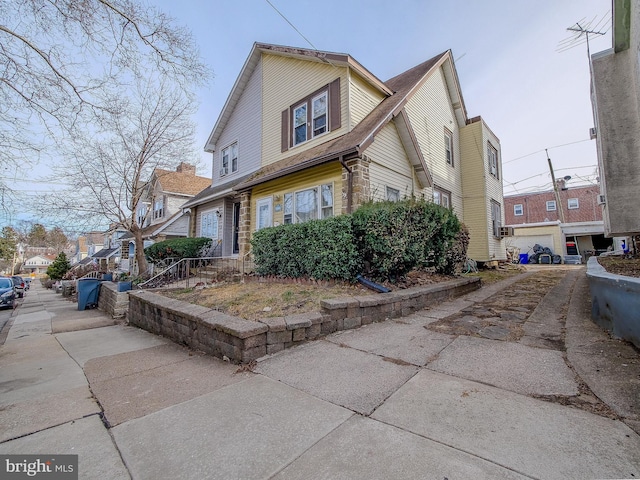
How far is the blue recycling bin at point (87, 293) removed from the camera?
11.8m

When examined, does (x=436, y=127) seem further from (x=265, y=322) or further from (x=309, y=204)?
(x=265, y=322)

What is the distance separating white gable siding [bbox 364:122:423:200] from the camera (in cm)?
848

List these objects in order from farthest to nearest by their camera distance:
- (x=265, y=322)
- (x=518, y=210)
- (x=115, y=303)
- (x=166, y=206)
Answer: (x=518, y=210) < (x=166, y=206) < (x=115, y=303) < (x=265, y=322)

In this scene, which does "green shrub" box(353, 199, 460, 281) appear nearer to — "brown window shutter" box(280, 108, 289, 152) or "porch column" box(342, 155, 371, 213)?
"porch column" box(342, 155, 371, 213)

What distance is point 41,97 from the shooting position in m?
5.12

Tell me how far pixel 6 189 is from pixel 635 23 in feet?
41.4

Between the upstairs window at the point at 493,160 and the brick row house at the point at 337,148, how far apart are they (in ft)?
0.52

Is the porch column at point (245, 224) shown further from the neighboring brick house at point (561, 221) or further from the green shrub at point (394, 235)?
the neighboring brick house at point (561, 221)

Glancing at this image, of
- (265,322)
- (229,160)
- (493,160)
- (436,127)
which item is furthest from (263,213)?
(493,160)

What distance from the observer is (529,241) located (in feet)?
76.6

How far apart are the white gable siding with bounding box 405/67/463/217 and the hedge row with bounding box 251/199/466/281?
5784mm

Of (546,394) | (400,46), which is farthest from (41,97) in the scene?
(400,46)

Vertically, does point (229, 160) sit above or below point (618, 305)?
above

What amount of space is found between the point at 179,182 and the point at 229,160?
32.0ft
